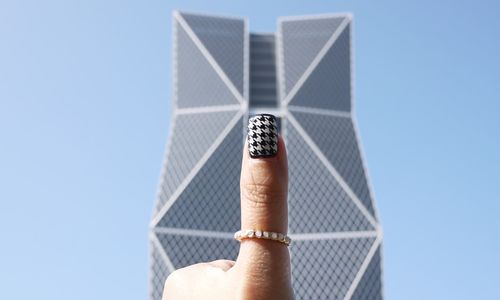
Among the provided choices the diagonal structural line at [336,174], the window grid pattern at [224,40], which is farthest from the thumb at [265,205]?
the window grid pattern at [224,40]

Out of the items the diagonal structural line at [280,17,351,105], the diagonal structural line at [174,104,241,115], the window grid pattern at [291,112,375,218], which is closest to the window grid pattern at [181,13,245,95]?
the diagonal structural line at [174,104,241,115]

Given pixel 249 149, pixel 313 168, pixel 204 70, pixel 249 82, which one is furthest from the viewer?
pixel 249 82

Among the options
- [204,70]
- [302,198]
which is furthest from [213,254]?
[204,70]

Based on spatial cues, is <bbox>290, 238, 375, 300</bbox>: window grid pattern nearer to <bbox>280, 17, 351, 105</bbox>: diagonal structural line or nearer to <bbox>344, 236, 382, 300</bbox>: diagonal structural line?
<bbox>344, 236, 382, 300</bbox>: diagonal structural line

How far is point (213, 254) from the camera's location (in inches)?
3873

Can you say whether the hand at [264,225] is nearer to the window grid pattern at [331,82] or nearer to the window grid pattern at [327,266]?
the window grid pattern at [327,266]

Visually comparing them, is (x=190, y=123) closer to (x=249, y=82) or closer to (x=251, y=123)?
(x=249, y=82)

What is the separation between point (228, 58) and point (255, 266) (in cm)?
11095

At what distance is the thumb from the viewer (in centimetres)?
327

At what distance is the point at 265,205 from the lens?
3.32m

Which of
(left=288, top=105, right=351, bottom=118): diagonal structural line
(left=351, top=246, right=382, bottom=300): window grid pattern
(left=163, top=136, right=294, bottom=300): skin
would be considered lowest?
(left=351, top=246, right=382, bottom=300): window grid pattern

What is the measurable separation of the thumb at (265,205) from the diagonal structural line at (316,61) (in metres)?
106

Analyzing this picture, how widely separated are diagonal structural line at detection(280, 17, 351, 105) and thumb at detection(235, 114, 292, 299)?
347 ft

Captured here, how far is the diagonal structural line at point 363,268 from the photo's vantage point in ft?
317
